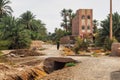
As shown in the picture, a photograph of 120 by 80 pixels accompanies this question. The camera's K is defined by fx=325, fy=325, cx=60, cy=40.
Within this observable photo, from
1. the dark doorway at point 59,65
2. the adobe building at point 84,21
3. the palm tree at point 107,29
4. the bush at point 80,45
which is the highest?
the adobe building at point 84,21

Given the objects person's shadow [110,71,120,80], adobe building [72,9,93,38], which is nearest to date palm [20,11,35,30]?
adobe building [72,9,93,38]

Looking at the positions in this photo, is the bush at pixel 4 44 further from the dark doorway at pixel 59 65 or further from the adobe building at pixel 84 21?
the adobe building at pixel 84 21

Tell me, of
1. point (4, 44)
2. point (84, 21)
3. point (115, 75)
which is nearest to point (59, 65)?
point (115, 75)

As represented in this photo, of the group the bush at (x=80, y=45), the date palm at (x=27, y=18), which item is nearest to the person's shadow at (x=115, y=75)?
the bush at (x=80, y=45)

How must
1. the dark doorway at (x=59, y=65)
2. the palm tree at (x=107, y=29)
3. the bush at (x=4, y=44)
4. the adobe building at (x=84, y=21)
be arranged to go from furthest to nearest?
the adobe building at (x=84, y=21)
the palm tree at (x=107, y=29)
the bush at (x=4, y=44)
the dark doorway at (x=59, y=65)

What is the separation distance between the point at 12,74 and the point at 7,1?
59566 millimetres

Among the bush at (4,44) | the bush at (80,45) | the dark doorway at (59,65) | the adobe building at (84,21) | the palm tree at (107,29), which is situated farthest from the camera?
the adobe building at (84,21)

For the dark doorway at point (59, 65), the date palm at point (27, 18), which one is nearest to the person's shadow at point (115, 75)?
the dark doorway at point (59, 65)

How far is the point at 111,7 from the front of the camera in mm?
50188

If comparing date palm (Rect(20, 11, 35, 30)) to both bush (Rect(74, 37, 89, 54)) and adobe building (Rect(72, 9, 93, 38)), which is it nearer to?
adobe building (Rect(72, 9, 93, 38))

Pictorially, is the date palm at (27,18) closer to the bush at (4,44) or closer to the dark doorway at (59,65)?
the bush at (4,44)

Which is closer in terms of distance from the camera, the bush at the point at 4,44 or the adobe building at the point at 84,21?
the bush at the point at 4,44

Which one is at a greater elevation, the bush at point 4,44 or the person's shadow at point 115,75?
the bush at point 4,44

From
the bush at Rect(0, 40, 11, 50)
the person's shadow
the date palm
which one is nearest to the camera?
the person's shadow
